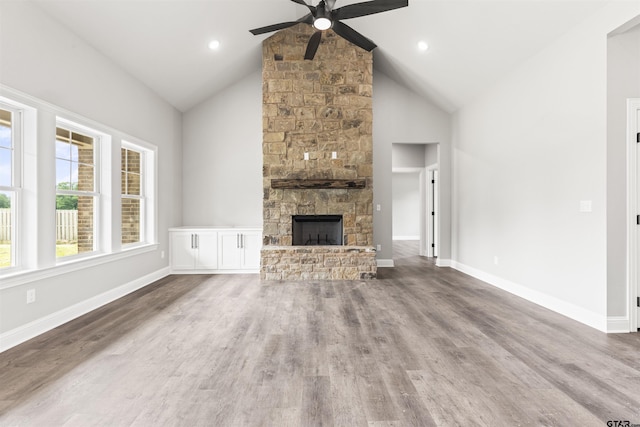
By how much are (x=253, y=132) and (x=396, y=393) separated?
547 cm

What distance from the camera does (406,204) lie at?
12328 mm

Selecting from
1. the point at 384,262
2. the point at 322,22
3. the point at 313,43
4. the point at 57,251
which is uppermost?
the point at 313,43

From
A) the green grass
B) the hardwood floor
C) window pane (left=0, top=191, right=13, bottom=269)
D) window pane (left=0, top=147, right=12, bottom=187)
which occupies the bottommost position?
the hardwood floor

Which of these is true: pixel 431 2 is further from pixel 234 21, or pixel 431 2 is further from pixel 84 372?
pixel 84 372

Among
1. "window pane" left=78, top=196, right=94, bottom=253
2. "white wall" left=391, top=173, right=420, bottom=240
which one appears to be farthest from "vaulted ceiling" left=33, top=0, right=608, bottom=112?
"white wall" left=391, top=173, right=420, bottom=240

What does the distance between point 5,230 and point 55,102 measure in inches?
50.6

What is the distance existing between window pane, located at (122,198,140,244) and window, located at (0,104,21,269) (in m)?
1.79

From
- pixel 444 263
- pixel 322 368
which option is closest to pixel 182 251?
pixel 322 368

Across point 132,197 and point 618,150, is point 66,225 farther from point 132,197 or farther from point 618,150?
point 618,150

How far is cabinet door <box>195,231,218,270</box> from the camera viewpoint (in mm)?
5938

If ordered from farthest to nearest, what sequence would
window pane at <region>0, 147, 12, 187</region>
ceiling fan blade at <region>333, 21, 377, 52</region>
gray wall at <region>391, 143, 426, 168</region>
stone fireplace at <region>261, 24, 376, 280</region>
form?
gray wall at <region>391, 143, 426, 168</region> < stone fireplace at <region>261, 24, 376, 280</region> < ceiling fan blade at <region>333, 21, 377, 52</region> < window pane at <region>0, 147, 12, 187</region>

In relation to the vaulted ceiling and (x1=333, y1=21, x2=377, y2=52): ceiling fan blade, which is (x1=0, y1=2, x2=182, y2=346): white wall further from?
(x1=333, y1=21, x2=377, y2=52): ceiling fan blade

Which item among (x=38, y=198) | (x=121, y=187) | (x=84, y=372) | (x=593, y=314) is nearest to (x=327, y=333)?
(x=84, y=372)

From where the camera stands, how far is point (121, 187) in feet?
15.4
